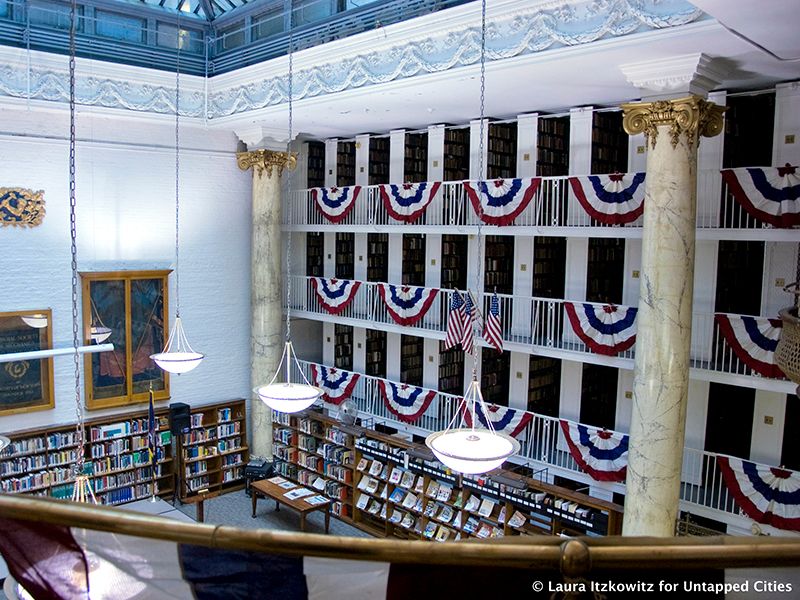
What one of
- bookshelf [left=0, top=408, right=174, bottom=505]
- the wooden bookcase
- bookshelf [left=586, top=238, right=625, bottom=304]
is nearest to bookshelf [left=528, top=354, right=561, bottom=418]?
bookshelf [left=586, top=238, right=625, bottom=304]

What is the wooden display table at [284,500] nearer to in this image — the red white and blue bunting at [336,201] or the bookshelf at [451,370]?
the bookshelf at [451,370]

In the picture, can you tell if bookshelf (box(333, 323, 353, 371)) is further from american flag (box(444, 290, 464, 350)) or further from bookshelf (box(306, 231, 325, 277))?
american flag (box(444, 290, 464, 350))

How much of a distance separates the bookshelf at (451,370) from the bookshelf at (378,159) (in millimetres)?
3456

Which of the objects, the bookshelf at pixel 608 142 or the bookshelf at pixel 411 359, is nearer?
the bookshelf at pixel 608 142

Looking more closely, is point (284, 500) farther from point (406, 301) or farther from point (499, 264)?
point (499, 264)

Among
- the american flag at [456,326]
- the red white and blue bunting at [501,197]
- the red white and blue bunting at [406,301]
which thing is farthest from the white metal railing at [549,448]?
the red white and blue bunting at [501,197]

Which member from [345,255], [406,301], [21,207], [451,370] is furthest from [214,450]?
[21,207]

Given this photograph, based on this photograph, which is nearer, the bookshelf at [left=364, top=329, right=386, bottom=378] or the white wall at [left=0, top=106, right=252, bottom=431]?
the white wall at [left=0, top=106, right=252, bottom=431]

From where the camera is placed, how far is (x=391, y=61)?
952cm

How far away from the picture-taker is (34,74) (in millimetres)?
10906

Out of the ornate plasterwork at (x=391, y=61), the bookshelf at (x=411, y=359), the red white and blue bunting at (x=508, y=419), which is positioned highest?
the ornate plasterwork at (x=391, y=61)

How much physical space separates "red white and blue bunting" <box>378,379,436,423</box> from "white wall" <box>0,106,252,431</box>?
11.0 ft

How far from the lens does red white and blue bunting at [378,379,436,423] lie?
11.8 m

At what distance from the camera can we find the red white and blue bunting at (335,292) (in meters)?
12.9
